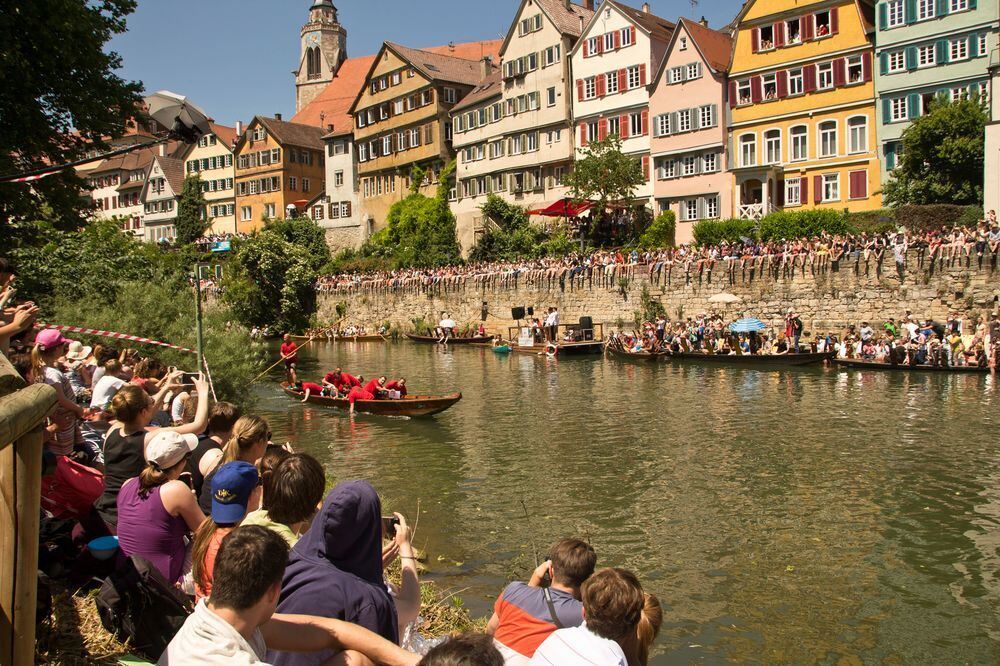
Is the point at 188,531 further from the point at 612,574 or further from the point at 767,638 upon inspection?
the point at 767,638

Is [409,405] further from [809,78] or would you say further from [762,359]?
[809,78]

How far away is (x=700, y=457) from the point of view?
1585cm

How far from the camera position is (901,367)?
1051 inches

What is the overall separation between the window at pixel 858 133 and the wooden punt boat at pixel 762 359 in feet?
43.1

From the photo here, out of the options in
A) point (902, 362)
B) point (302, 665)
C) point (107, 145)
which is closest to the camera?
point (302, 665)

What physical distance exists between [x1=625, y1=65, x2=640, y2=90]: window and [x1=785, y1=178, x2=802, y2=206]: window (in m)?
11.1

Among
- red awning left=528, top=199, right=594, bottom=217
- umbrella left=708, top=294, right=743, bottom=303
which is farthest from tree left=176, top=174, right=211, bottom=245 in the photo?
umbrella left=708, top=294, right=743, bottom=303

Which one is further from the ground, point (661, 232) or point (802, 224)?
point (661, 232)

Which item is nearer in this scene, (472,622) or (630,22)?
(472,622)

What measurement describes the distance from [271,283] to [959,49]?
3901 centimetres

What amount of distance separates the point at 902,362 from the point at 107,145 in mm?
23199

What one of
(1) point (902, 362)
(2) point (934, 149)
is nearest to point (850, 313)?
(1) point (902, 362)

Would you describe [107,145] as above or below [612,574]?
above

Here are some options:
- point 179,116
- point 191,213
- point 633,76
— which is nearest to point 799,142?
point 633,76
